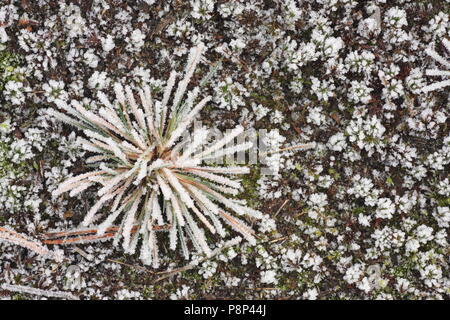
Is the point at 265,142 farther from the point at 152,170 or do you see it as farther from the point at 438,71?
the point at 438,71

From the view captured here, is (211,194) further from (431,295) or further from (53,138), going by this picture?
(431,295)

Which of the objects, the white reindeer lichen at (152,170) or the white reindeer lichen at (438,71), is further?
the white reindeer lichen at (438,71)

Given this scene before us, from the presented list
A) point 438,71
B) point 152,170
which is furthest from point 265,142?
point 438,71

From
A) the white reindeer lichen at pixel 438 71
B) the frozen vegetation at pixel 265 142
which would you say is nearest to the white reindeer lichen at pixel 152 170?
the frozen vegetation at pixel 265 142

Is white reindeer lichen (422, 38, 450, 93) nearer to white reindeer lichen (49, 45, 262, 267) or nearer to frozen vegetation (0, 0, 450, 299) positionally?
frozen vegetation (0, 0, 450, 299)

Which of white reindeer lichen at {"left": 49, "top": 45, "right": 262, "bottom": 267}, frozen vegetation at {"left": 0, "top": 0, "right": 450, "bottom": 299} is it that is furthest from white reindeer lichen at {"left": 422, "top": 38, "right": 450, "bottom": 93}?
white reindeer lichen at {"left": 49, "top": 45, "right": 262, "bottom": 267}

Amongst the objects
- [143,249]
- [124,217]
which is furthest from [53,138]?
[143,249]

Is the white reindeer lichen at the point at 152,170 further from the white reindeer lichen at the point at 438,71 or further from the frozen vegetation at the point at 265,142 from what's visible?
the white reindeer lichen at the point at 438,71

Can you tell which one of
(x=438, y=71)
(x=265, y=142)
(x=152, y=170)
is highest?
(x=438, y=71)
